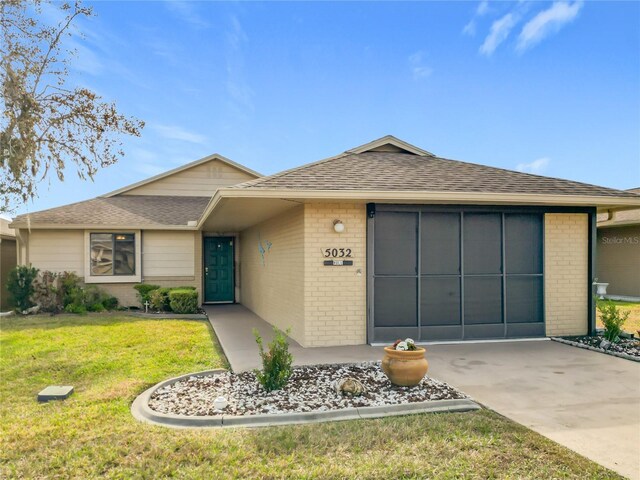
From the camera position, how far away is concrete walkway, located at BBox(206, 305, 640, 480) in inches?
147

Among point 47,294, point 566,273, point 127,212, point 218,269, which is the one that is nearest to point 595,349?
point 566,273

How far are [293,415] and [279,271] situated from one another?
5292 millimetres

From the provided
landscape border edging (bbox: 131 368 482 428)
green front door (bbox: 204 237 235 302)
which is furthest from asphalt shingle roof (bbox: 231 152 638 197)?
green front door (bbox: 204 237 235 302)

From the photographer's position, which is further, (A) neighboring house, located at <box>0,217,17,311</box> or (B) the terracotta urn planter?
(A) neighboring house, located at <box>0,217,17,311</box>

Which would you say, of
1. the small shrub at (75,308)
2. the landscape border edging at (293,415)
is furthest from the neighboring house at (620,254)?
the small shrub at (75,308)

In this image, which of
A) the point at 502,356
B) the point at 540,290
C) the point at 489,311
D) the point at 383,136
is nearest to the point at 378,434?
the point at 502,356

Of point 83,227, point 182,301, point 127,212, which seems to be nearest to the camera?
point 182,301

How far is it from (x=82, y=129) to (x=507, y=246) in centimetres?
1125

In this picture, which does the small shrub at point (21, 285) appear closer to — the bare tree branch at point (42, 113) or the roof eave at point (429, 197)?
the bare tree branch at point (42, 113)

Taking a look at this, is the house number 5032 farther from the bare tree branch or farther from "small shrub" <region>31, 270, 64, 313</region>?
"small shrub" <region>31, 270, 64, 313</region>

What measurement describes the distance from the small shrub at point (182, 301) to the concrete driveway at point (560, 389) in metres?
7.41

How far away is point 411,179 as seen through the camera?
7738 mm

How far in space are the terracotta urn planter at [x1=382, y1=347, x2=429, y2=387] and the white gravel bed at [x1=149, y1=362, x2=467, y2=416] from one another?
0.09 m

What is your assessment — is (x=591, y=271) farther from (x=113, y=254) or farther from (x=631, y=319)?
(x=113, y=254)
